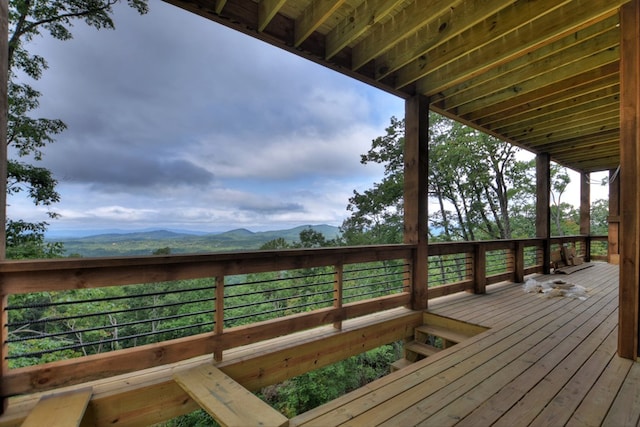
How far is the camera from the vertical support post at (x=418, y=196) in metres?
3.28

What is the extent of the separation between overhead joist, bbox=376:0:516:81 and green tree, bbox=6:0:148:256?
4421mm

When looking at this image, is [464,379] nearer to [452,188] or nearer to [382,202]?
[382,202]

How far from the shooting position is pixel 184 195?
8.69 meters

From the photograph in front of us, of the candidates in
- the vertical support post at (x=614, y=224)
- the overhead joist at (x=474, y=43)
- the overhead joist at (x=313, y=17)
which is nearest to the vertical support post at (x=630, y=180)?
the overhead joist at (x=474, y=43)

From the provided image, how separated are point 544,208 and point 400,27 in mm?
5162

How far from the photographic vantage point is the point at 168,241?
262 inches

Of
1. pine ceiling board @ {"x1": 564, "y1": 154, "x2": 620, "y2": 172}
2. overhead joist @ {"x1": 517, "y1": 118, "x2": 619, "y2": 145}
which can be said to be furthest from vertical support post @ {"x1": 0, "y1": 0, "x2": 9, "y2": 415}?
pine ceiling board @ {"x1": 564, "y1": 154, "x2": 620, "y2": 172}

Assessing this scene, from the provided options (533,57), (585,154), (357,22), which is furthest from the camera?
(585,154)

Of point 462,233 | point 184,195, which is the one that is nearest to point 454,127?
point 462,233

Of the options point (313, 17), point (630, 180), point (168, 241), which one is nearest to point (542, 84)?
point (630, 180)

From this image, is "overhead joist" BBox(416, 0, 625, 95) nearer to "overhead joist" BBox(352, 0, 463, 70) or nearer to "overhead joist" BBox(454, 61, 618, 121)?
"overhead joist" BBox(352, 0, 463, 70)

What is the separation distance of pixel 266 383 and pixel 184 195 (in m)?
7.79

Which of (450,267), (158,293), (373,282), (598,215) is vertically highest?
(598,215)

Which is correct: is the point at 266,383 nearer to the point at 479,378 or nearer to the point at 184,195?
the point at 479,378
